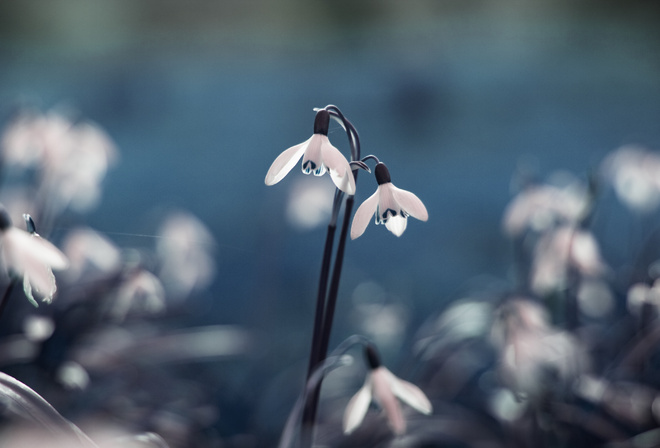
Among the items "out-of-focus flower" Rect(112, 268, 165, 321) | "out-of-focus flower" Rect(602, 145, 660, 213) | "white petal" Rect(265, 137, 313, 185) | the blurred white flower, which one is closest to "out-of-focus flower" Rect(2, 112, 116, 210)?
"out-of-focus flower" Rect(112, 268, 165, 321)

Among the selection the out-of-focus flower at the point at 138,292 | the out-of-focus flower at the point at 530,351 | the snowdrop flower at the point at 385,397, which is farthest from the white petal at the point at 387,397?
the out-of-focus flower at the point at 138,292

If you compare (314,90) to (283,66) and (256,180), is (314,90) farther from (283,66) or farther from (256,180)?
(256,180)

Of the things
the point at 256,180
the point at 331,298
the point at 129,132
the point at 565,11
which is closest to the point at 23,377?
the point at 331,298

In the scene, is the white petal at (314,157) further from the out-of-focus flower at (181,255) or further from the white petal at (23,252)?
the out-of-focus flower at (181,255)

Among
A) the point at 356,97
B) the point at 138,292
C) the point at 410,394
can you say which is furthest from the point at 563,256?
the point at 356,97

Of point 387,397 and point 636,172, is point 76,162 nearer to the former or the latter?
point 387,397

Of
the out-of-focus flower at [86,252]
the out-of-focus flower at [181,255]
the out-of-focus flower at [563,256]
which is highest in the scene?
the out-of-focus flower at [181,255]

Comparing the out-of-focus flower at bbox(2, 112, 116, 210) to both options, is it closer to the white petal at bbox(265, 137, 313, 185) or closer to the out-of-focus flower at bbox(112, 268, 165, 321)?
the out-of-focus flower at bbox(112, 268, 165, 321)
